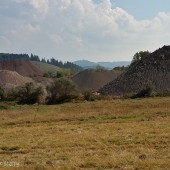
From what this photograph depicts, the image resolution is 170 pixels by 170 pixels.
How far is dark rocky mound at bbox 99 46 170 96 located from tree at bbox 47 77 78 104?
1289 centimetres

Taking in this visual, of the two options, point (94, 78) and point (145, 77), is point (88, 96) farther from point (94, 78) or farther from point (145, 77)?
point (94, 78)

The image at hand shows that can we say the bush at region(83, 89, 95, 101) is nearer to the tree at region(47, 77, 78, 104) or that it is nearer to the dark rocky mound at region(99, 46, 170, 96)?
the tree at region(47, 77, 78, 104)

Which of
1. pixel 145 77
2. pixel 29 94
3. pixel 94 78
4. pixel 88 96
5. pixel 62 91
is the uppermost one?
pixel 94 78

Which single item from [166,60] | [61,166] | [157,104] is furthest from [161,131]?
[166,60]

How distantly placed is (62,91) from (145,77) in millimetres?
23377

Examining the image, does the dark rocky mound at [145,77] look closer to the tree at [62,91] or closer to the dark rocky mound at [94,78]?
the tree at [62,91]

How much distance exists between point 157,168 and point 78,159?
3.46 metres

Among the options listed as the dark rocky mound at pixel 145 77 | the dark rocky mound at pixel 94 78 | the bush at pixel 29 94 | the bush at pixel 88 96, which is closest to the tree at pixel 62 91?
the bush at pixel 29 94

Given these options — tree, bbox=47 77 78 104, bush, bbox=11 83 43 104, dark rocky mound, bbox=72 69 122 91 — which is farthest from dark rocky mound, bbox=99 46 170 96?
dark rocky mound, bbox=72 69 122 91

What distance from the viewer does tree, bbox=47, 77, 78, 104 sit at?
71.0 meters

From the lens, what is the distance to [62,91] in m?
72.5

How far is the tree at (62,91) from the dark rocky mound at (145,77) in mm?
12891

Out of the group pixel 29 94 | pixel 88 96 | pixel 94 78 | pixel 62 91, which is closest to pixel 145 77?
pixel 88 96

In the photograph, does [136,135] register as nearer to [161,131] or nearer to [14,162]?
[161,131]
